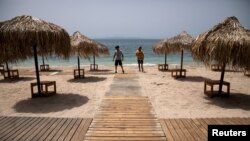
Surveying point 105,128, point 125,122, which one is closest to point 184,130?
point 125,122

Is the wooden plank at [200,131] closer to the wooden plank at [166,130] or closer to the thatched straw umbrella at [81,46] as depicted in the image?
the wooden plank at [166,130]

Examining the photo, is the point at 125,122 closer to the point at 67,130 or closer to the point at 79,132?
the point at 79,132

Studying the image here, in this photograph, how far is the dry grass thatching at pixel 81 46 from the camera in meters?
12.2

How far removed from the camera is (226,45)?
6965mm

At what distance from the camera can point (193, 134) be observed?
15.6ft

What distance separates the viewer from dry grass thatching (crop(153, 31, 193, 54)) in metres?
13.6

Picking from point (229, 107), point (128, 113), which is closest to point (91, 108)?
point (128, 113)

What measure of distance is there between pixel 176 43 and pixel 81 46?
5774 millimetres

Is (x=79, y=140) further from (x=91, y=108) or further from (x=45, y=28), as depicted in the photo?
(x=45, y=28)

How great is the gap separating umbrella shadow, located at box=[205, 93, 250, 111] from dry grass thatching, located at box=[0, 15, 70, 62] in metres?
5.41

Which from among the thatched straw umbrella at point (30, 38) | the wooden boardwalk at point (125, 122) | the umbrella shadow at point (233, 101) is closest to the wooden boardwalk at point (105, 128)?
the wooden boardwalk at point (125, 122)

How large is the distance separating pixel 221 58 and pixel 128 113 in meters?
3.51

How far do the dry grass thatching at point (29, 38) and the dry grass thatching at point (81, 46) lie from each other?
4.14 m

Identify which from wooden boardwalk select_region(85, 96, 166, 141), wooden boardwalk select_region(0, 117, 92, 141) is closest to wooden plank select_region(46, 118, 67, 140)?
wooden boardwalk select_region(0, 117, 92, 141)
